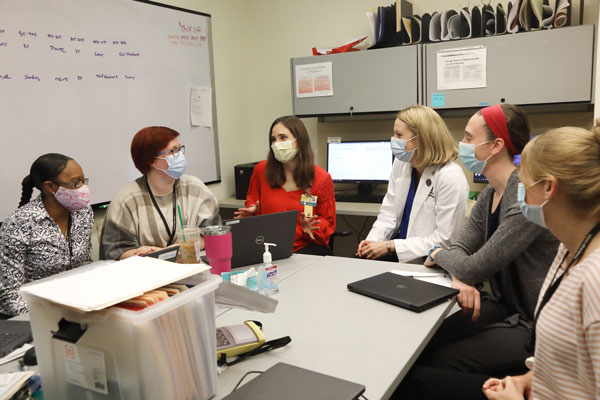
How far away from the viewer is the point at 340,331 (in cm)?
137

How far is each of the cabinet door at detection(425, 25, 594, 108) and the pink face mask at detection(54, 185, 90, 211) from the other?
2.27m

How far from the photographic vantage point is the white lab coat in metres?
2.26

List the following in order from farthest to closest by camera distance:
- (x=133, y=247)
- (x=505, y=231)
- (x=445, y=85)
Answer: (x=445, y=85), (x=133, y=247), (x=505, y=231)

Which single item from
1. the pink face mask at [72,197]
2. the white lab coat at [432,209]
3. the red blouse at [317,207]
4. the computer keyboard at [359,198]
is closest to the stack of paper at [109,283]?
the pink face mask at [72,197]

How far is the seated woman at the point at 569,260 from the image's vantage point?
3.04 feet

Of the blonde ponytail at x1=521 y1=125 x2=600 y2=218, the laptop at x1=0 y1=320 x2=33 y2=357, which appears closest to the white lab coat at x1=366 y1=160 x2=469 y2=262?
the blonde ponytail at x1=521 y1=125 x2=600 y2=218

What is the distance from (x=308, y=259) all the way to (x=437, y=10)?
2251 millimetres

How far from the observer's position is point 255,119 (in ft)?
14.0

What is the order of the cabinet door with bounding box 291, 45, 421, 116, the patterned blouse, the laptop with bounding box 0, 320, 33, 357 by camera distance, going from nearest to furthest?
the laptop with bounding box 0, 320, 33, 357 < the patterned blouse < the cabinet door with bounding box 291, 45, 421, 116

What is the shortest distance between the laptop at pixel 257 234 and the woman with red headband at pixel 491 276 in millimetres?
613

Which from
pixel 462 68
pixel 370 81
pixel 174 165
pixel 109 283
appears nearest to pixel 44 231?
pixel 174 165

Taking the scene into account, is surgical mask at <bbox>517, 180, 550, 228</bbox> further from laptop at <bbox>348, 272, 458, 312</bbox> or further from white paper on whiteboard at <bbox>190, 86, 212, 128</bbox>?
white paper on whiteboard at <bbox>190, 86, 212, 128</bbox>

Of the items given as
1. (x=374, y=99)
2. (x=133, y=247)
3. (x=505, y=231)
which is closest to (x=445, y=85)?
(x=374, y=99)

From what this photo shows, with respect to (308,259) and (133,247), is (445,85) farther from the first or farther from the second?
(133,247)
